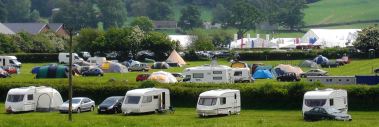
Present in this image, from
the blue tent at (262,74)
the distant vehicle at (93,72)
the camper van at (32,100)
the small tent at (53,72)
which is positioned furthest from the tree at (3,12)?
the camper van at (32,100)

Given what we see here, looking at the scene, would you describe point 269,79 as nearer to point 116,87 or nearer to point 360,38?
point 116,87

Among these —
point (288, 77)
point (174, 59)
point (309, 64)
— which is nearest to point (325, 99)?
point (288, 77)

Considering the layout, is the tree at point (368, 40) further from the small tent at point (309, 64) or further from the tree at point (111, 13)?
the tree at point (111, 13)

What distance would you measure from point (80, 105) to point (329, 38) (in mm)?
67764

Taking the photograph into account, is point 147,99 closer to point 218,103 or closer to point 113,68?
point 218,103

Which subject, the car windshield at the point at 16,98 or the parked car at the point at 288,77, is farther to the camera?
the parked car at the point at 288,77

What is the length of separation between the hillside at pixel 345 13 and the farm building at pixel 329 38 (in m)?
67.1

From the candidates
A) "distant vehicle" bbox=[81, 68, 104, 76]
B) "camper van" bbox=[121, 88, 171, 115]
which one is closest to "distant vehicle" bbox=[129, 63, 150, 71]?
"distant vehicle" bbox=[81, 68, 104, 76]

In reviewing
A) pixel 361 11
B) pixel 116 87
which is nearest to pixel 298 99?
pixel 116 87

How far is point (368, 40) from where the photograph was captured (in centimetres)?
8175

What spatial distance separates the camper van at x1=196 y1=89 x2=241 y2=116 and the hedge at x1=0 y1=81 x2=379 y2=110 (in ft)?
8.99

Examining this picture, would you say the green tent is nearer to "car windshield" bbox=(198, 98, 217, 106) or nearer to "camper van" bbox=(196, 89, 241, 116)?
"camper van" bbox=(196, 89, 241, 116)

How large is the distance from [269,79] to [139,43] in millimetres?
30151

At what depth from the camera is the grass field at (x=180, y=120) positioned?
28.9m
